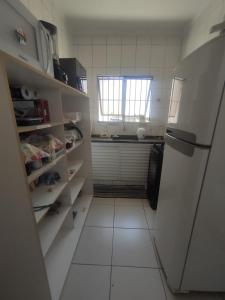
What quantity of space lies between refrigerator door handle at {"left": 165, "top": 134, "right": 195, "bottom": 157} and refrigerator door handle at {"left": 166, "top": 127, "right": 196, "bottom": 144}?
0.07 ft

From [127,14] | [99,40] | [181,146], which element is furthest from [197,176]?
[99,40]

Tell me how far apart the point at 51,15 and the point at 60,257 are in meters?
2.46

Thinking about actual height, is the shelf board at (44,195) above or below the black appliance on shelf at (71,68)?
below

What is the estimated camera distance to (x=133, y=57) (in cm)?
228

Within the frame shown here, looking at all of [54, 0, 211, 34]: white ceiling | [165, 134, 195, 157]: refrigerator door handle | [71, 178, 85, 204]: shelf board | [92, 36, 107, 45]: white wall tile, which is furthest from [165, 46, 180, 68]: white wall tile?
[71, 178, 85, 204]: shelf board

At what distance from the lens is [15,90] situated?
2.82ft

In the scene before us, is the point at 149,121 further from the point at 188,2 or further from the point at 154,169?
the point at 188,2

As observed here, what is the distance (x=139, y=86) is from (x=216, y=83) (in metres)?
2.01

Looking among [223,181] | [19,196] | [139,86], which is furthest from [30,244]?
[139,86]

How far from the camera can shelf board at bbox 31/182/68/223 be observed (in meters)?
1.00

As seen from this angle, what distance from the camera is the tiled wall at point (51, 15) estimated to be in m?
1.30

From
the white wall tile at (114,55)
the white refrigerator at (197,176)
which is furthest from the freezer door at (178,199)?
the white wall tile at (114,55)

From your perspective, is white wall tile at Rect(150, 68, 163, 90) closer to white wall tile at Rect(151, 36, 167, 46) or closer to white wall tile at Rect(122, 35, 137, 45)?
white wall tile at Rect(151, 36, 167, 46)

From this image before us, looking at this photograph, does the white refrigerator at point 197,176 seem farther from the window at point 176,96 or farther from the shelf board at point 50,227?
the shelf board at point 50,227
